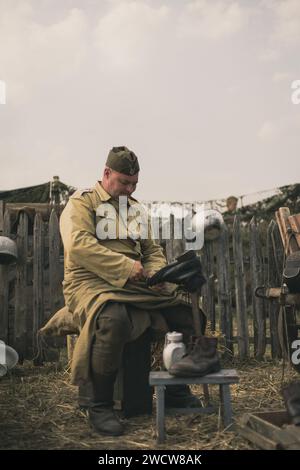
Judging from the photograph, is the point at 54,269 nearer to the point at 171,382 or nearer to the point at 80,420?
the point at 80,420

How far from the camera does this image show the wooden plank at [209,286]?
660 cm

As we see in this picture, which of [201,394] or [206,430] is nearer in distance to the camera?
[206,430]

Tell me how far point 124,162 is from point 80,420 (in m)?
2.05

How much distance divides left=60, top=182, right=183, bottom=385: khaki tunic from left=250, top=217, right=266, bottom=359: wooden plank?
2546 mm

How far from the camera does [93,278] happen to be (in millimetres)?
4121

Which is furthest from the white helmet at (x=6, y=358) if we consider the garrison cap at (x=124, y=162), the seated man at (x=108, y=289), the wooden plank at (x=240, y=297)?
the wooden plank at (x=240, y=297)

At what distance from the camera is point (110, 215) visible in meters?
4.28

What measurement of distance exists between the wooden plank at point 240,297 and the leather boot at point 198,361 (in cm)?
308

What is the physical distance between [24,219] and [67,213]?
2522mm

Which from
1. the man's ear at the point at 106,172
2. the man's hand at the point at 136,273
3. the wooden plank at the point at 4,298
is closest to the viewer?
the man's hand at the point at 136,273

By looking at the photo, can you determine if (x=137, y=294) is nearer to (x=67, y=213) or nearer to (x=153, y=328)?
(x=153, y=328)

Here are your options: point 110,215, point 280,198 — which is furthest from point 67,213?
point 280,198

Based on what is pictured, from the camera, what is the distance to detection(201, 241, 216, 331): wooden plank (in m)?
6.60

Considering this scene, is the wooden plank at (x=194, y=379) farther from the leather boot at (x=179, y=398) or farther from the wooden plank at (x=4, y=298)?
the wooden plank at (x=4, y=298)
